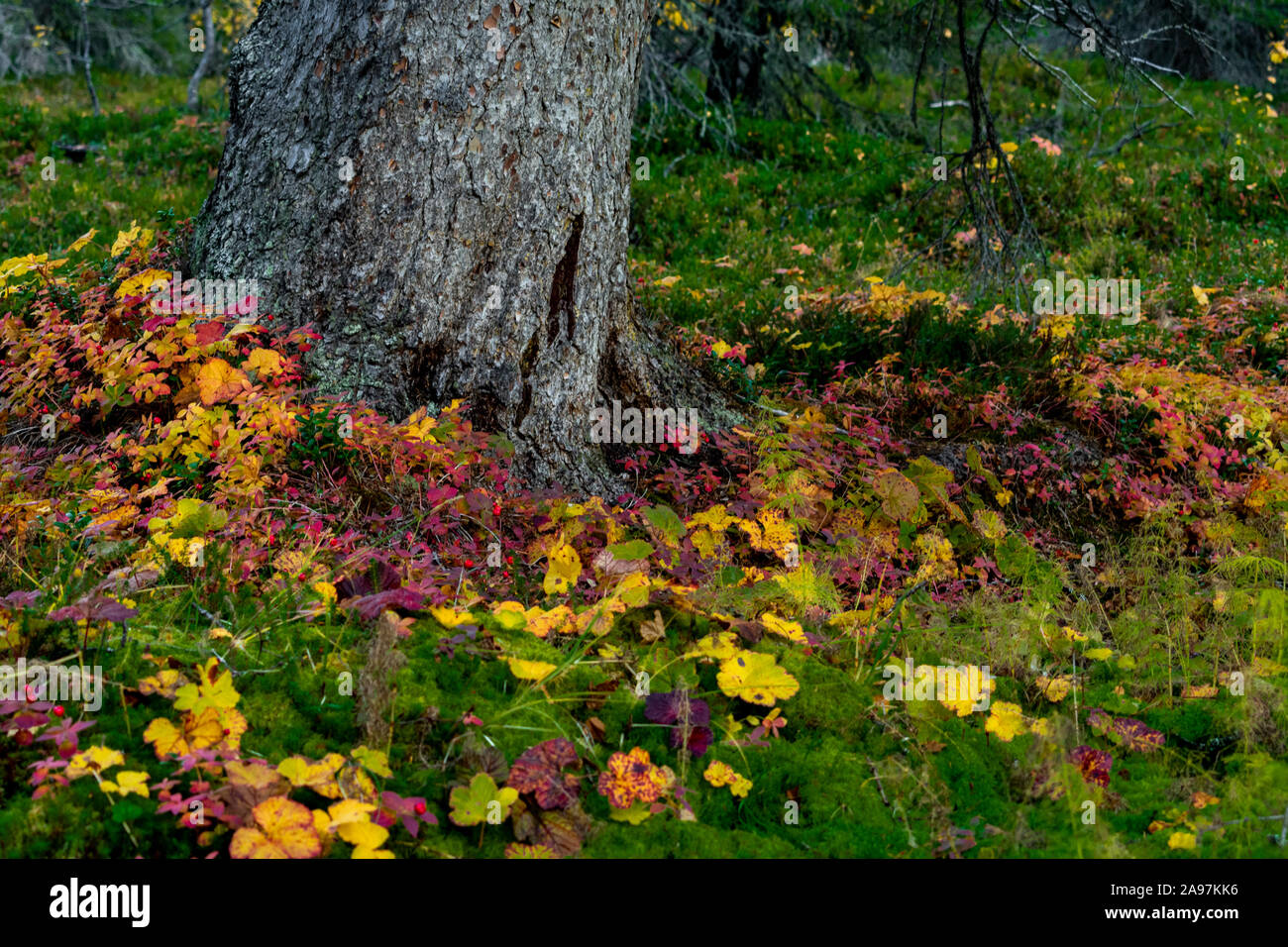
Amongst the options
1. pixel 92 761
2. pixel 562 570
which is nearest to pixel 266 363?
pixel 562 570

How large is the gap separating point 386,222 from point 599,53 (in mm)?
1296

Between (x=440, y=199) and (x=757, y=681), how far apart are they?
264 cm

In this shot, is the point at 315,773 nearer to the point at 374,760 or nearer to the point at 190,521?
the point at 374,760

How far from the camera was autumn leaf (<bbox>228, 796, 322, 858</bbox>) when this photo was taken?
6.31ft

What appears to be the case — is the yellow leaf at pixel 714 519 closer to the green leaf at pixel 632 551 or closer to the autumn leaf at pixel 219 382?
the green leaf at pixel 632 551

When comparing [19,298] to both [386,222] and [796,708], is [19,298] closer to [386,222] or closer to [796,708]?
[386,222]

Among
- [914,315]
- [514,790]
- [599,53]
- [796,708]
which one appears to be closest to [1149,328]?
[914,315]

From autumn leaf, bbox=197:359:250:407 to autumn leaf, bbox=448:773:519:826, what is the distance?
2.38m

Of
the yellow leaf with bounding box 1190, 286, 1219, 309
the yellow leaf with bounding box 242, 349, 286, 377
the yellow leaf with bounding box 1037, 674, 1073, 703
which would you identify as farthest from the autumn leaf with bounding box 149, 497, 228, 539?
the yellow leaf with bounding box 1190, 286, 1219, 309

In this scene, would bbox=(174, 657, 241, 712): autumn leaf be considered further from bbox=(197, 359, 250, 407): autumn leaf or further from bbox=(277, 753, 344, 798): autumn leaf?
bbox=(197, 359, 250, 407): autumn leaf

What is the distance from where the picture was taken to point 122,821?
6.43ft

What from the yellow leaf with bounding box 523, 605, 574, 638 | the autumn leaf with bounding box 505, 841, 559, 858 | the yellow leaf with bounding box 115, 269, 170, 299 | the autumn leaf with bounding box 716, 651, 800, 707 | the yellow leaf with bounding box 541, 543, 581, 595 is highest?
the yellow leaf with bounding box 115, 269, 170, 299

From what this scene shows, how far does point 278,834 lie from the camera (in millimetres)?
1957

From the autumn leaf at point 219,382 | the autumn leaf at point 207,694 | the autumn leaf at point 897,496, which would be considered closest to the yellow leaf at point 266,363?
the autumn leaf at point 219,382
